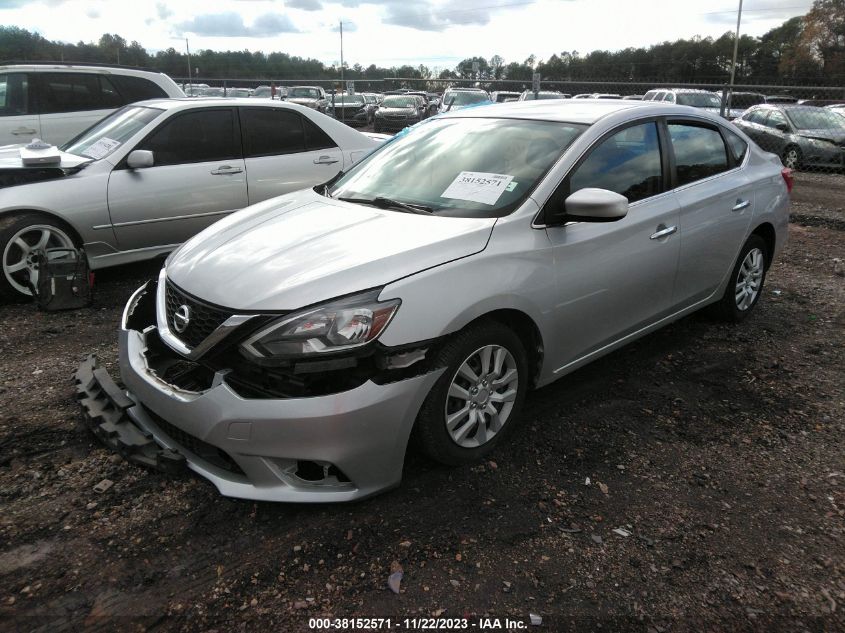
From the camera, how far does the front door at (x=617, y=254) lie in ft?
10.9

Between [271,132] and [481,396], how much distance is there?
4248 millimetres

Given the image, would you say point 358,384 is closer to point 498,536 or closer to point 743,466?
point 498,536

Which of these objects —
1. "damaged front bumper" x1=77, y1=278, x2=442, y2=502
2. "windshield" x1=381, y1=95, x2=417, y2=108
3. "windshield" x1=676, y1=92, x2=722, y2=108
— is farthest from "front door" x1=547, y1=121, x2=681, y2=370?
"windshield" x1=381, y1=95, x2=417, y2=108

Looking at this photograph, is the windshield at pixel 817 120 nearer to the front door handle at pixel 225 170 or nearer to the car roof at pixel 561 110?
the car roof at pixel 561 110

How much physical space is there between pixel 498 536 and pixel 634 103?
281 cm

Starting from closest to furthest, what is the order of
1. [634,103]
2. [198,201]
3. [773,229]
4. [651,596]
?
[651,596] < [634,103] < [773,229] < [198,201]

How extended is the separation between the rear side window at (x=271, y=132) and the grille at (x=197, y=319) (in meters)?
3.53

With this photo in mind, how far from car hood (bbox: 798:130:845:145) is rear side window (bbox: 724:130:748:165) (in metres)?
10.9

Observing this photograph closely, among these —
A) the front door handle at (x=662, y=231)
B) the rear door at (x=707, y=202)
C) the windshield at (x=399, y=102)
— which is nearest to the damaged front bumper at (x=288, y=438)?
the front door handle at (x=662, y=231)

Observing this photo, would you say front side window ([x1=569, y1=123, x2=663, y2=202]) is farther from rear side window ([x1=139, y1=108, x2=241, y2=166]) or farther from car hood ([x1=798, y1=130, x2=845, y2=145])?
car hood ([x1=798, y1=130, x2=845, y2=145])

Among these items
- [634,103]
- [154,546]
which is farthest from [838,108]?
[154,546]

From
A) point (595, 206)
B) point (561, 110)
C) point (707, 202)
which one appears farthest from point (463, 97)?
point (595, 206)

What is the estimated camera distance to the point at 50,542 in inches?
100

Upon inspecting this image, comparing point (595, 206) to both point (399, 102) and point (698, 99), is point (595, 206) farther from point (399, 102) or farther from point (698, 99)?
point (399, 102)
